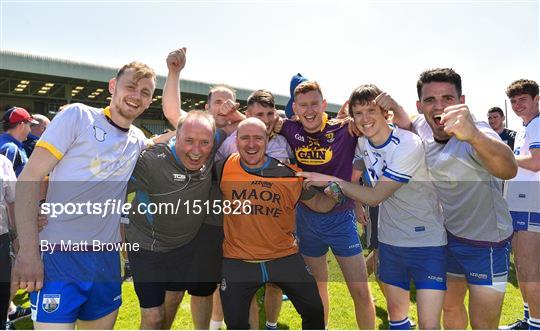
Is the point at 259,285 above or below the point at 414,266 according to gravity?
below

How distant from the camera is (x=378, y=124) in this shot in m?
3.27

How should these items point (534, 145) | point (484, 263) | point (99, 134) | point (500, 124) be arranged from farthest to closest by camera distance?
point (500, 124) → point (534, 145) → point (484, 263) → point (99, 134)

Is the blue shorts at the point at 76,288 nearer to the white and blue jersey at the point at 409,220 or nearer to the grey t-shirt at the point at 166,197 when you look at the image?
the grey t-shirt at the point at 166,197

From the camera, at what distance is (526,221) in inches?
169

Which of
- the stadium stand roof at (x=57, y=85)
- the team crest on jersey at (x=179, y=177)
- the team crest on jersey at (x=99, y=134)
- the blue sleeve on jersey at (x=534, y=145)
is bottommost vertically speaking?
the team crest on jersey at (x=179, y=177)

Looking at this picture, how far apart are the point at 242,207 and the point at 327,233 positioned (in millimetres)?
1214

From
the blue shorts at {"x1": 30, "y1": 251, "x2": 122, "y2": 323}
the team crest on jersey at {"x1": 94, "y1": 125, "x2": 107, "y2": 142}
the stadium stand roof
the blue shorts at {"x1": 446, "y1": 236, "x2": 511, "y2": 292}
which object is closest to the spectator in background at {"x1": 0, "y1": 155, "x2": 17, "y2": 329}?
the blue shorts at {"x1": 30, "y1": 251, "x2": 122, "y2": 323}

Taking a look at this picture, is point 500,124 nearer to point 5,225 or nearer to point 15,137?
point 5,225

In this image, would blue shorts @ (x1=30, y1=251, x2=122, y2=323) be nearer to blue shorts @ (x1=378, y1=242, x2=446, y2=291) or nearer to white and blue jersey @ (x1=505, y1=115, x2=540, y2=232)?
blue shorts @ (x1=378, y1=242, x2=446, y2=291)

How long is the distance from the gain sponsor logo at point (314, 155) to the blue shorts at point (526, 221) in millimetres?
2554
